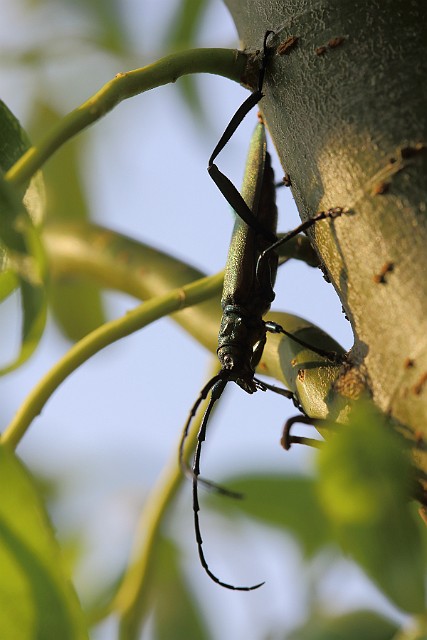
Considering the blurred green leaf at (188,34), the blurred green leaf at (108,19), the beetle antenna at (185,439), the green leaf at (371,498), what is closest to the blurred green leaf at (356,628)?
the beetle antenna at (185,439)

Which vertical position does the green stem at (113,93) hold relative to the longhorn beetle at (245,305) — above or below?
above

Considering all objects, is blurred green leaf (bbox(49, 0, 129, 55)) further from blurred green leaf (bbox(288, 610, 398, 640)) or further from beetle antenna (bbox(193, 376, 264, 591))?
blurred green leaf (bbox(288, 610, 398, 640))

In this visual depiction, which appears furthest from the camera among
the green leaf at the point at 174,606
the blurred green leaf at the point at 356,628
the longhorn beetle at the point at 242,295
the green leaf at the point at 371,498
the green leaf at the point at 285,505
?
the green leaf at the point at 174,606

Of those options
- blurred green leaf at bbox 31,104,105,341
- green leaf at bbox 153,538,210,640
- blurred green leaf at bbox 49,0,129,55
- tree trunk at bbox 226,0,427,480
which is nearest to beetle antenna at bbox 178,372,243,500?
green leaf at bbox 153,538,210,640

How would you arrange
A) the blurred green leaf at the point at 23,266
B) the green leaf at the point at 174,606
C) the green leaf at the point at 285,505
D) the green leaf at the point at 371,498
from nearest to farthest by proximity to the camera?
the green leaf at the point at 371,498 → the blurred green leaf at the point at 23,266 → the green leaf at the point at 285,505 → the green leaf at the point at 174,606

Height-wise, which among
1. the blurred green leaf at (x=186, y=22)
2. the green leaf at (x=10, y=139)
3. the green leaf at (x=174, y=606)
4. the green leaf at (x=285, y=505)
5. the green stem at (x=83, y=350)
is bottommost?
the green leaf at (x=174, y=606)

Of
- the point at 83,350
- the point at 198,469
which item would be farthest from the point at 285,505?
the point at 83,350

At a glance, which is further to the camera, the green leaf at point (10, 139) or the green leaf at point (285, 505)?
the green leaf at point (285, 505)

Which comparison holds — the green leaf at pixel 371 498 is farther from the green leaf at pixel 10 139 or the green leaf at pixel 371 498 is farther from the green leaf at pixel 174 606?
the green leaf at pixel 174 606
